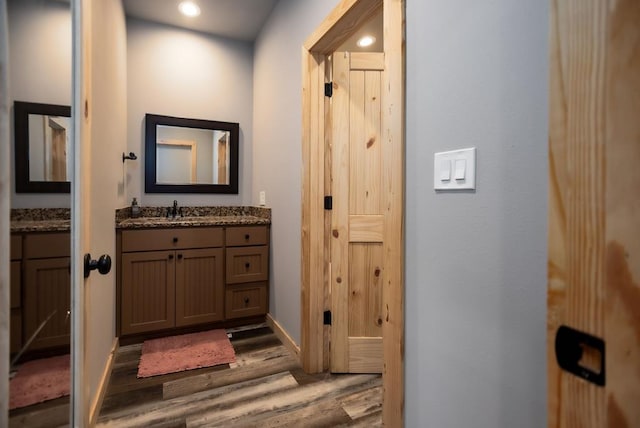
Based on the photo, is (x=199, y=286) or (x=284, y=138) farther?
(x=199, y=286)

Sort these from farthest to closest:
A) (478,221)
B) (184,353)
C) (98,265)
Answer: (184,353) < (98,265) < (478,221)

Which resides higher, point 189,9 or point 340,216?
point 189,9

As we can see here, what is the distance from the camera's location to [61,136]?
825mm

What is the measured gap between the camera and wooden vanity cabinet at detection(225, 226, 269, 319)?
2.62m

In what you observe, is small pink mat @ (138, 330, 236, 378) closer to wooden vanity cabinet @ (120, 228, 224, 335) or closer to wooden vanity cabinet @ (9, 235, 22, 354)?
wooden vanity cabinet @ (120, 228, 224, 335)

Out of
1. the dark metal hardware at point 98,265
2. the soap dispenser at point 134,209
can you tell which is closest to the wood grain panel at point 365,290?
the dark metal hardware at point 98,265

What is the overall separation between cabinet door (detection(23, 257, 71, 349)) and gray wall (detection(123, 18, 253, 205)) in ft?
7.14

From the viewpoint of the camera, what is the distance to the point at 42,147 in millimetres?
737

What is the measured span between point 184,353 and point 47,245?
1.75 meters

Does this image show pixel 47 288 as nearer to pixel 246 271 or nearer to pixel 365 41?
pixel 246 271

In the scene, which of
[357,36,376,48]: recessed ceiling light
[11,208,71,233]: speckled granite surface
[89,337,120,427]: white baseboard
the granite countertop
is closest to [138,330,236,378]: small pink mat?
[89,337,120,427]: white baseboard

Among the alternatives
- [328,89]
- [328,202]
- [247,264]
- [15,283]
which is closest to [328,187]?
[328,202]

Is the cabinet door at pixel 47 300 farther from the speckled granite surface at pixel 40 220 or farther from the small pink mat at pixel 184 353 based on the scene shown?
the small pink mat at pixel 184 353

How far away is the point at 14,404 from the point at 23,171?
1.56ft
